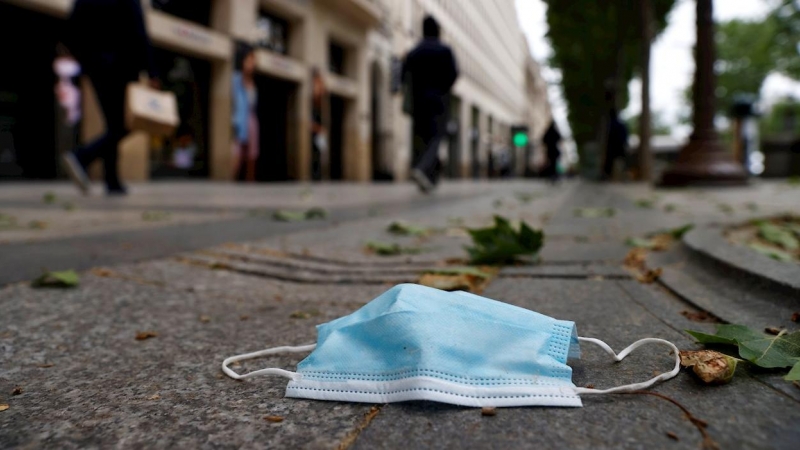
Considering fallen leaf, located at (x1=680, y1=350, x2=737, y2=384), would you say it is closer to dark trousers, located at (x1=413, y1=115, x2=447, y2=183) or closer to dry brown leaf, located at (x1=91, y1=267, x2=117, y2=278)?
dry brown leaf, located at (x1=91, y1=267, x2=117, y2=278)

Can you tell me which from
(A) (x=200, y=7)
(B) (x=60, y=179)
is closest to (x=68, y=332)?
(B) (x=60, y=179)

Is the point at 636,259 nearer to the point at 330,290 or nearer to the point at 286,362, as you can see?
the point at 330,290

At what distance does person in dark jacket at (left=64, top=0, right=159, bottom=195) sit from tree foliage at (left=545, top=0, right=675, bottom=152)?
35.8 feet

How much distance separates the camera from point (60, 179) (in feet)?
45.6

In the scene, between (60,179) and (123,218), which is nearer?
(123,218)

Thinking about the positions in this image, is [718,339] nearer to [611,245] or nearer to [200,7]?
[611,245]

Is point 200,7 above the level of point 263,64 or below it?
above

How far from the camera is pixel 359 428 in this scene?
1032 mm

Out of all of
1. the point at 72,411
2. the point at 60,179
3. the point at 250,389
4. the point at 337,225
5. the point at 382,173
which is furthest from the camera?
the point at 382,173

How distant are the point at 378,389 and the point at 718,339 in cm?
73

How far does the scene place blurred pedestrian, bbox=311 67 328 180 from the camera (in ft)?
68.1

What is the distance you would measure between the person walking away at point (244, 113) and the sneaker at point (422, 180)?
8.91 m

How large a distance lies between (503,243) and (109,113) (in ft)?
18.0

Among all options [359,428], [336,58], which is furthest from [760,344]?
[336,58]
